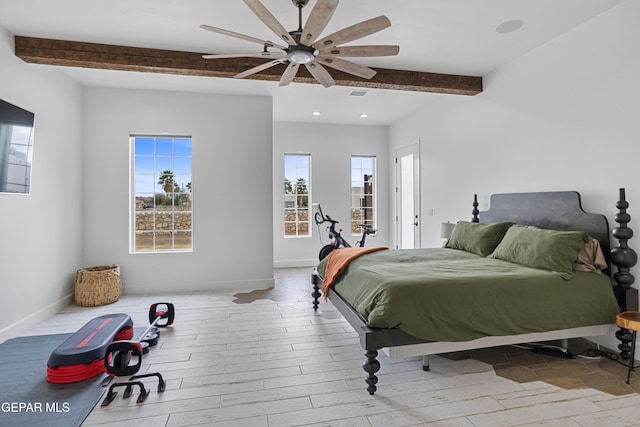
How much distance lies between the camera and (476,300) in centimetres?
245

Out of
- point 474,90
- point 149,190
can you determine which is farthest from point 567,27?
point 149,190

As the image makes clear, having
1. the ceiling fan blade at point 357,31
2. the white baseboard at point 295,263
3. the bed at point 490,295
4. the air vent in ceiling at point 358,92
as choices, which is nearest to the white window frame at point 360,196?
the white baseboard at point 295,263

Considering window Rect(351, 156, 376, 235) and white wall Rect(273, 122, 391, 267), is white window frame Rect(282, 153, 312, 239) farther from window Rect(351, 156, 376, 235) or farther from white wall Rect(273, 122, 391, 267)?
window Rect(351, 156, 376, 235)

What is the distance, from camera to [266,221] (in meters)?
5.28

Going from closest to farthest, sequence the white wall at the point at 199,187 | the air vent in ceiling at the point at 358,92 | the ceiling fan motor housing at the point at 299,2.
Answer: the ceiling fan motor housing at the point at 299,2, the white wall at the point at 199,187, the air vent in ceiling at the point at 358,92

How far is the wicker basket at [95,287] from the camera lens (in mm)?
4273

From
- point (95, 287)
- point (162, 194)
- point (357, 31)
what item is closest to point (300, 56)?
point (357, 31)

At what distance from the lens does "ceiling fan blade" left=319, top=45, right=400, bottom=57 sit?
8.36 feet

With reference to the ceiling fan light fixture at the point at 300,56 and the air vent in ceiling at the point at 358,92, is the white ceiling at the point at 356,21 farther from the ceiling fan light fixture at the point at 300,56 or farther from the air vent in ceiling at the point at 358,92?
the air vent in ceiling at the point at 358,92

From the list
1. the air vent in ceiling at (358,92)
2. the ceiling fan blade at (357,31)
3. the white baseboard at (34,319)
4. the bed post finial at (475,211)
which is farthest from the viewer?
the air vent in ceiling at (358,92)

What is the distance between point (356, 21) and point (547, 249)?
2.59m

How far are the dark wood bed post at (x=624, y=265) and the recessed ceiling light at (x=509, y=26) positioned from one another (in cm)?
171

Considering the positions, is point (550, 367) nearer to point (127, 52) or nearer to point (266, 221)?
point (266, 221)

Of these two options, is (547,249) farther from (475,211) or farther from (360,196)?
(360,196)
